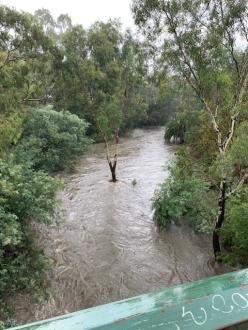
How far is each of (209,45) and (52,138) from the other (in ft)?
28.5

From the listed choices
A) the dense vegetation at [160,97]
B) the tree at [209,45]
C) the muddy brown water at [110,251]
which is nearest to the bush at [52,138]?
the muddy brown water at [110,251]

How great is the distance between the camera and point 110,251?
870cm

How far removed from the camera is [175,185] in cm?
952

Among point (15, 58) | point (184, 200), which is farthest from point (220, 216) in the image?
point (15, 58)

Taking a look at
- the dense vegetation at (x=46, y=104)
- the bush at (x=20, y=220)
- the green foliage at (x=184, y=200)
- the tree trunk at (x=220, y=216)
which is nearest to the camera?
the bush at (x=20, y=220)

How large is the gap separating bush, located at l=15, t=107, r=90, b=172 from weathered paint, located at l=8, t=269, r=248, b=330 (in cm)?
1247

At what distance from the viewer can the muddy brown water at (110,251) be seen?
7.18m

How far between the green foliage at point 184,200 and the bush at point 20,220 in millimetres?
3075

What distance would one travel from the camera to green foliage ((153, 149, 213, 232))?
8.45 meters

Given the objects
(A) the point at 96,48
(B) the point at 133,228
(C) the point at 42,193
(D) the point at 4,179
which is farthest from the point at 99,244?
(A) the point at 96,48

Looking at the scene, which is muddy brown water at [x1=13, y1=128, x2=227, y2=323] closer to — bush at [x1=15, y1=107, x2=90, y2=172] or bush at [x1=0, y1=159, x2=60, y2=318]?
bush at [x1=0, y1=159, x2=60, y2=318]

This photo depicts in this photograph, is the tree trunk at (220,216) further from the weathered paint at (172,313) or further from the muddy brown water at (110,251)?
the weathered paint at (172,313)

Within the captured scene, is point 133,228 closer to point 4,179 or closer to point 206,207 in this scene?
point 206,207

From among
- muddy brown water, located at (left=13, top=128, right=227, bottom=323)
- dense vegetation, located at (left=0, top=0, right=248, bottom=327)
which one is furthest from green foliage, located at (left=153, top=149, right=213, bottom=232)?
muddy brown water, located at (left=13, top=128, right=227, bottom=323)
